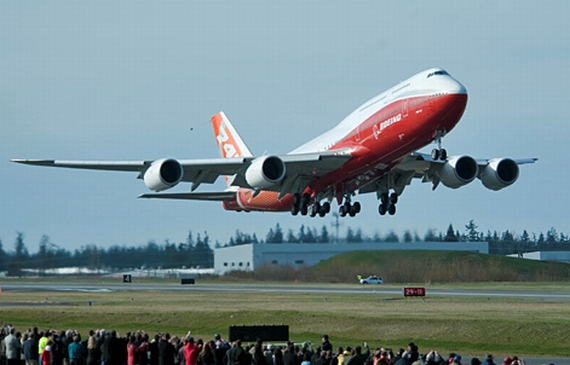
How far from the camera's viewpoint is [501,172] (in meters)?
60.5

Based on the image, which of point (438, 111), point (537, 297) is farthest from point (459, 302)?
point (438, 111)

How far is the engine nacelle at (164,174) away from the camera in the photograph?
54.7 meters

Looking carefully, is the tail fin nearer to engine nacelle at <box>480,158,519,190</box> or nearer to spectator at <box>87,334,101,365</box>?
engine nacelle at <box>480,158,519,190</box>

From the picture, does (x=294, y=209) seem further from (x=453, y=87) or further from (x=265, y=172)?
(x=453, y=87)

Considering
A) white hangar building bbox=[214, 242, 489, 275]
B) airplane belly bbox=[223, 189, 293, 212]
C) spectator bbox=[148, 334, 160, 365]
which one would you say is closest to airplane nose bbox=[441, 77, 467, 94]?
airplane belly bbox=[223, 189, 293, 212]

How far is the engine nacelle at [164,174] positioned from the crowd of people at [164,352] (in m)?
18.4

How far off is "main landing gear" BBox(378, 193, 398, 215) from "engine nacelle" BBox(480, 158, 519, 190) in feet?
18.5

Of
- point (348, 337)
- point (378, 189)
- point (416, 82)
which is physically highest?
point (416, 82)

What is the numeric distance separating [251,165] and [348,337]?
36.7 ft

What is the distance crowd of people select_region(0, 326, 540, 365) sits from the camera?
99.5 ft

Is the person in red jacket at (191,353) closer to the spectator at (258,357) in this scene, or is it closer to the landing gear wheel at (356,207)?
the spectator at (258,357)

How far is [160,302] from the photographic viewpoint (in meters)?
73.8

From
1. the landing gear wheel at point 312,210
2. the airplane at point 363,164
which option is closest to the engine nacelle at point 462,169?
the airplane at point 363,164

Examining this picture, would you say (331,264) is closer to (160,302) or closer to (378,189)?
(160,302)
